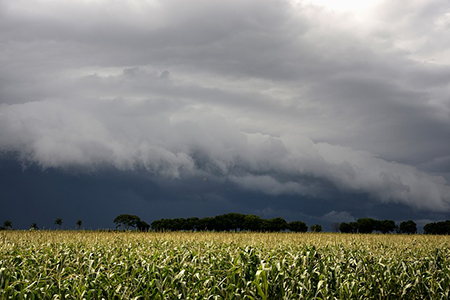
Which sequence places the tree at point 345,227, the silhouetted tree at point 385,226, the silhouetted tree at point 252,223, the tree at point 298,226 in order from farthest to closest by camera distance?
the silhouetted tree at point 385,226, the tree at point 345,227, the silhouetted tree at point 252,223, the tree at point 298,226

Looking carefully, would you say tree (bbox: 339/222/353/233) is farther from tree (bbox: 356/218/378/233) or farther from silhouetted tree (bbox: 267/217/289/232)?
silhouetted tree (bbox: 267/217/289/232)

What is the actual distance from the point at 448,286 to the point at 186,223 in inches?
3313

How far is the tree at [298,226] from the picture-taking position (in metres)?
93.1

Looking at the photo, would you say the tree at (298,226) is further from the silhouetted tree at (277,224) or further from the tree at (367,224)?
the tree at (367,224)

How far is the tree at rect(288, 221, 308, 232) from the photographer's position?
93.1 meters

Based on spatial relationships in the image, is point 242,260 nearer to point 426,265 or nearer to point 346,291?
point 346,291

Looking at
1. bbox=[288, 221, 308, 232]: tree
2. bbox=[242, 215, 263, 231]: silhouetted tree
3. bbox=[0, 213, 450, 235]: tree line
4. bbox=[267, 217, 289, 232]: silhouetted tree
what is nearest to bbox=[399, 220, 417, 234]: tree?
bbox=[0, 213, 450, 235]: tree line

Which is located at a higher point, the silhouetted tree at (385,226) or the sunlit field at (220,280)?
the sunlit field at (220,280)

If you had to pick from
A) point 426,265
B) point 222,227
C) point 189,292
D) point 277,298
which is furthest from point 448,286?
point 222,227

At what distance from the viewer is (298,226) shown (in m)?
94.1

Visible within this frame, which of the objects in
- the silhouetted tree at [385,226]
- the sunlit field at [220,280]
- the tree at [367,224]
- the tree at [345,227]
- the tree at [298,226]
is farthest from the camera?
the silhouetted tree at [385,226]

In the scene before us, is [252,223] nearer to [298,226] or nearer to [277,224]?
[277,224]

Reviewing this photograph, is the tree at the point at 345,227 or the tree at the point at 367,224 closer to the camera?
the tree at the point at 345,227

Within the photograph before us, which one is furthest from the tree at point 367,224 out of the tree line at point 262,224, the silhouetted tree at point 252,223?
the silhouetted tree at point 252,223
